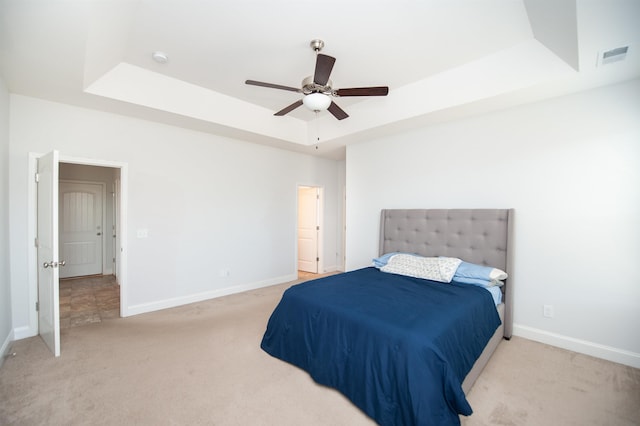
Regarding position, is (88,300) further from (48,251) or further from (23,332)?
(48,251)

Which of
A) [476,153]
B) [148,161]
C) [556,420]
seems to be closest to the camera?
[556,420]

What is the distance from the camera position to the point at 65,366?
2477mm

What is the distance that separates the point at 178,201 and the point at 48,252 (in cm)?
154

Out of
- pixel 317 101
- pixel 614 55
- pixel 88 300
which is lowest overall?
pixel 88 300

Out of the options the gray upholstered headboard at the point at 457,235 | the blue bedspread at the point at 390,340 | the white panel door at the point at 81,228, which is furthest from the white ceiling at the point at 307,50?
the white panel door at the point at 81,228

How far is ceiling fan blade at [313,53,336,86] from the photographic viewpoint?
2092 mm

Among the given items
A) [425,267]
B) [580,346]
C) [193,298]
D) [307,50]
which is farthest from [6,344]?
[580,346]

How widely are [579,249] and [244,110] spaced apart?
429 centimetres

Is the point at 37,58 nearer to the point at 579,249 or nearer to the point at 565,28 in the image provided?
the point at 565,28

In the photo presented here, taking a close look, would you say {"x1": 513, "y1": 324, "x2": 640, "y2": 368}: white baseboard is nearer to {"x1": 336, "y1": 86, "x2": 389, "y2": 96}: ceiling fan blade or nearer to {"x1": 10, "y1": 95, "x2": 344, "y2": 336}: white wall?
{"x1": 336, "y1": 86, "x2": 389, "y2": 96}: ceiling fan blade

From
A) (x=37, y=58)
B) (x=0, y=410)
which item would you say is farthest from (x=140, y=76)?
(x=0, y=410)

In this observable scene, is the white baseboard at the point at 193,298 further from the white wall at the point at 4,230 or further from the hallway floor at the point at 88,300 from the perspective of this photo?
the white wall at the point at 4,230

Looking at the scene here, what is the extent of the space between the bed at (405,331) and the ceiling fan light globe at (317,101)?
171 cm

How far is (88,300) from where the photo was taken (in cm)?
429
